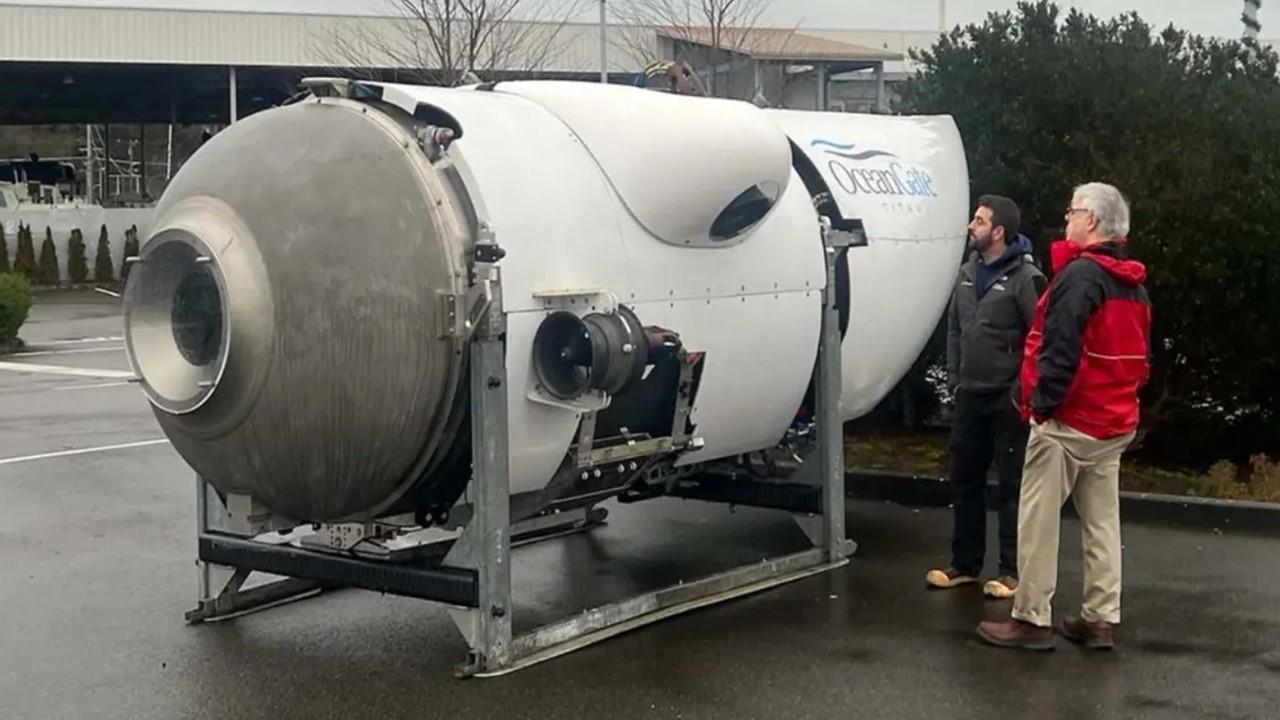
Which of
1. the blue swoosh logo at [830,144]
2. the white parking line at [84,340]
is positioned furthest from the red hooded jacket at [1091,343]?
the white parking line at [84,340]

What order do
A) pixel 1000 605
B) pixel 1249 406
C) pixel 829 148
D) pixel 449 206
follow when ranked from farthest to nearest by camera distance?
pixel 1249 406
pixel 829 148
pixel 1000 605
pixel 449 206

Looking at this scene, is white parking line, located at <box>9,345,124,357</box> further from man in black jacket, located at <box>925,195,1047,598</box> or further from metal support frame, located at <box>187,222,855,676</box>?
man in black jacket, located at <box>925,195,1047,598</box>

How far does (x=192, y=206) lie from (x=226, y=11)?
31045mm

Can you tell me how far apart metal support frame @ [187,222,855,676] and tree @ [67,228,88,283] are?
32027 millimetres

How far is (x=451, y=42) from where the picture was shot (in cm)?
2664

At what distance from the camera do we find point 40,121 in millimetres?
49875

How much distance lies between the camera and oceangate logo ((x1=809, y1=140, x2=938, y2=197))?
313 inches

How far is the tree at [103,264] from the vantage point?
37.2 meters

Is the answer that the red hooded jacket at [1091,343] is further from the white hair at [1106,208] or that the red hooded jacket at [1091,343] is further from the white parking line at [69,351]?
the white parking line at [69,351]

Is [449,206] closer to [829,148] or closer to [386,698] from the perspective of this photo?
[386,698]

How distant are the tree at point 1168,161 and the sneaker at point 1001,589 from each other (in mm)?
2890

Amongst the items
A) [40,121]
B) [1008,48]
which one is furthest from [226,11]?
[1008,48]

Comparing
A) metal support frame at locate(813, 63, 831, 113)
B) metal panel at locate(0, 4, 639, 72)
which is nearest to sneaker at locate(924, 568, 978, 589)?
metal support frame at locate(813, 63, 831, 113)

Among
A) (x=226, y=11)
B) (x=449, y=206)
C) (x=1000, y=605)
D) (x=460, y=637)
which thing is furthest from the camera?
(x=226, y=11)
